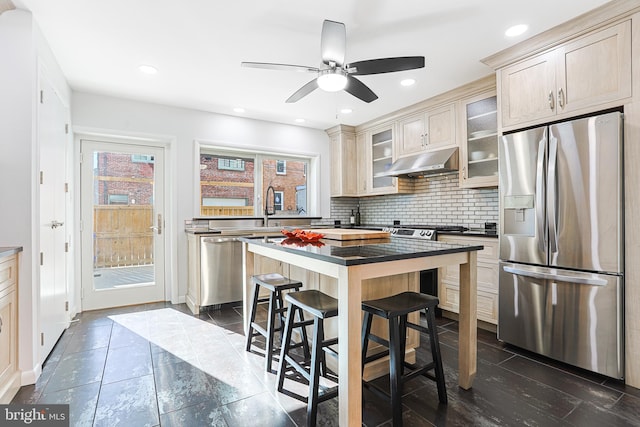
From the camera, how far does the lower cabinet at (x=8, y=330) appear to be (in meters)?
1.87

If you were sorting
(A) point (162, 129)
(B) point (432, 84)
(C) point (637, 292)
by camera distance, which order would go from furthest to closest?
(A) point (162, 129)
(B) point (432, 84)
(C) point (637, 292)

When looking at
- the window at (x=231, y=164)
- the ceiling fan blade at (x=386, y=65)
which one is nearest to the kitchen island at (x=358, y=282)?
the ceiling fan blade at (x=386, y=65)

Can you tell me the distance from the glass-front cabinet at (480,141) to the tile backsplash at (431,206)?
13.1 inches

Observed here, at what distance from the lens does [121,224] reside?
386cm

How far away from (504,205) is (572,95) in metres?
0.92

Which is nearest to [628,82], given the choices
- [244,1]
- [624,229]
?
[624,229]

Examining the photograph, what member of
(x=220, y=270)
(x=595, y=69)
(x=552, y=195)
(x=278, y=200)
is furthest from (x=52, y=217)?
(x=595, y=69)

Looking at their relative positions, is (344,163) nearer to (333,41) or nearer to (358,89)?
(358,89)

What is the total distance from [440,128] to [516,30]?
1.47 metres

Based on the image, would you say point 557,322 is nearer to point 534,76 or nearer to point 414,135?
point 534,76

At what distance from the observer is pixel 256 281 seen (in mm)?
2492

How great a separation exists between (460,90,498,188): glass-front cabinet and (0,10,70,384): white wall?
381 centimetres

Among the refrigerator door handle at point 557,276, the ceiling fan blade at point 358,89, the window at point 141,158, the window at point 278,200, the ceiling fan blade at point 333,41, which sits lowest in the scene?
the refrigerator door handle at point 557,276

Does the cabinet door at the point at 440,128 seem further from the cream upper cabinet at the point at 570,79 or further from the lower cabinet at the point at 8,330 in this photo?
the lower cabinet at the point at 8,330
